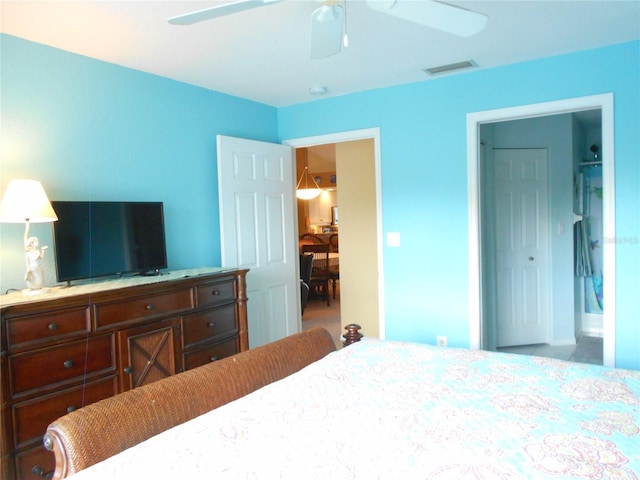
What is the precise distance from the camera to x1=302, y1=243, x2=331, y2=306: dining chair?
276 inches

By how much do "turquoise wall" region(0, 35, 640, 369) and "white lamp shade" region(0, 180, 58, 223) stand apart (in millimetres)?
296

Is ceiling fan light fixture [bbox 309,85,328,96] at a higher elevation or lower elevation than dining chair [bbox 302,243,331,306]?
higher

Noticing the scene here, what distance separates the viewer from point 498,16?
250 centimetres

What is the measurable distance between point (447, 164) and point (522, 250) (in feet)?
5.03

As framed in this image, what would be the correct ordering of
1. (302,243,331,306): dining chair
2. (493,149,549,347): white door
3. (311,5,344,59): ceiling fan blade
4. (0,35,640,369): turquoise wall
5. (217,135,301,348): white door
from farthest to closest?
1. (302,243,331,306): dining chair
2. (493,149,549,347): white door
3. (217,135,301,348): white door
4. (0,35,640,369): turquoise wall
5. (311,5,344,59): ceiling fan blade

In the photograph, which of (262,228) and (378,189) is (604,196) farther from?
(262,228)

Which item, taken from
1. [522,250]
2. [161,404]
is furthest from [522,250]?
[161,404]

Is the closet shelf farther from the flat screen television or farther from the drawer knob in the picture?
the drawer knob

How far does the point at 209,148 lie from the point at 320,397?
102 inches

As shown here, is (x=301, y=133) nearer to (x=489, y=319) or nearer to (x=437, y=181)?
(x=437, y=181)

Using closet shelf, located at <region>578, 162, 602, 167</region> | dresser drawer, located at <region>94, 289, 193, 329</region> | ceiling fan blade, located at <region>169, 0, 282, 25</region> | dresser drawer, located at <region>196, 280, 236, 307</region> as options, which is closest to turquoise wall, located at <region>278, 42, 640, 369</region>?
dresser drawer, located at <region>196, 280, 236, 307</region>

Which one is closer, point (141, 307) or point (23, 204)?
point (23, 204)

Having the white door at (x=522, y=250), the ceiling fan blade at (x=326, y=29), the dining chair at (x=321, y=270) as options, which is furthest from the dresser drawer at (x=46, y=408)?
the dining chair at (x=321, y=270)

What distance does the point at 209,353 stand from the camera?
3.00 metres
